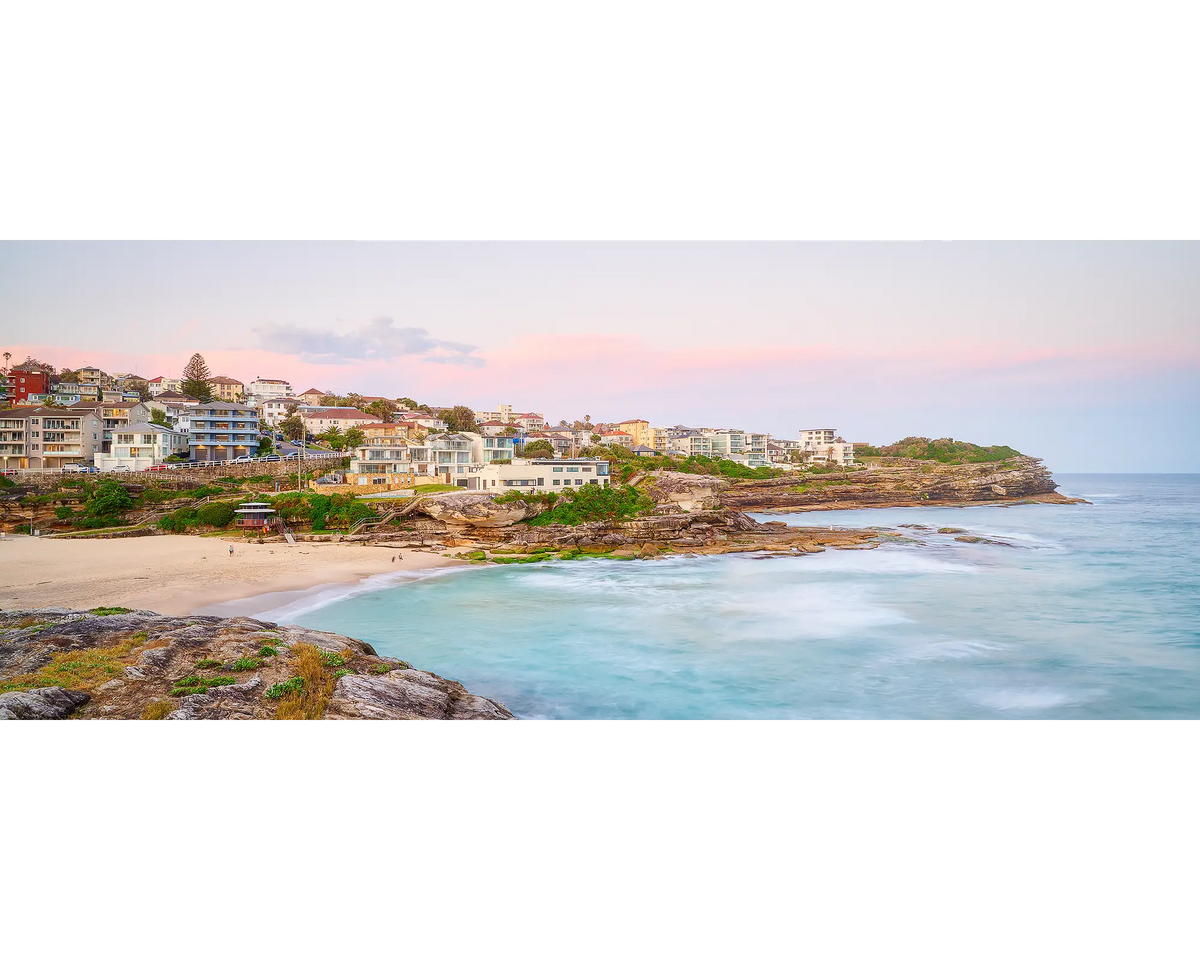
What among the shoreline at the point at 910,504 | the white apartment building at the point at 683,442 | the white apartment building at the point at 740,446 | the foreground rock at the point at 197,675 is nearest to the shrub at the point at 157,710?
the foreground rock at the point at 197,675

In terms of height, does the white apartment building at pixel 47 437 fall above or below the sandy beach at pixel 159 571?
above

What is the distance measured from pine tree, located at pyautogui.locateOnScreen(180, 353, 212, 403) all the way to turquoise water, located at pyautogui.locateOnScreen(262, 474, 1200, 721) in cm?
181

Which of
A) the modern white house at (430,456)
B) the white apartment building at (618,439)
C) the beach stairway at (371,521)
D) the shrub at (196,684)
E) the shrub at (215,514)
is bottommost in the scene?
the shrub at (196,684)

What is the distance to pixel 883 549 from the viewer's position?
521cm

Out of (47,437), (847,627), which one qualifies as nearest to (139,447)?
(47,437)

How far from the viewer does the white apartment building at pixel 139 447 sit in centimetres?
419

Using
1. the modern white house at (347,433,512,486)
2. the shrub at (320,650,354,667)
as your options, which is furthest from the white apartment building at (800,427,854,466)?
the shrub at (320,650,354,667)

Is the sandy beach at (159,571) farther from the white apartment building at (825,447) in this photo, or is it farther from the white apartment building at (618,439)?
the white apartment building at (825,447)

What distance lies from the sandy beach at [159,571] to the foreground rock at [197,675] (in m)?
0.35

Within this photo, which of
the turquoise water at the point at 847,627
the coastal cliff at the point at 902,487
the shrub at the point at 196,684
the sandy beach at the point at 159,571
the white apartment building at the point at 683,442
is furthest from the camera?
the white apartment building at the point at 683,442

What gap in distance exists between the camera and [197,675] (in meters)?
2.76

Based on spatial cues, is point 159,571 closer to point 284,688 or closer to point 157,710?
point 157,710
